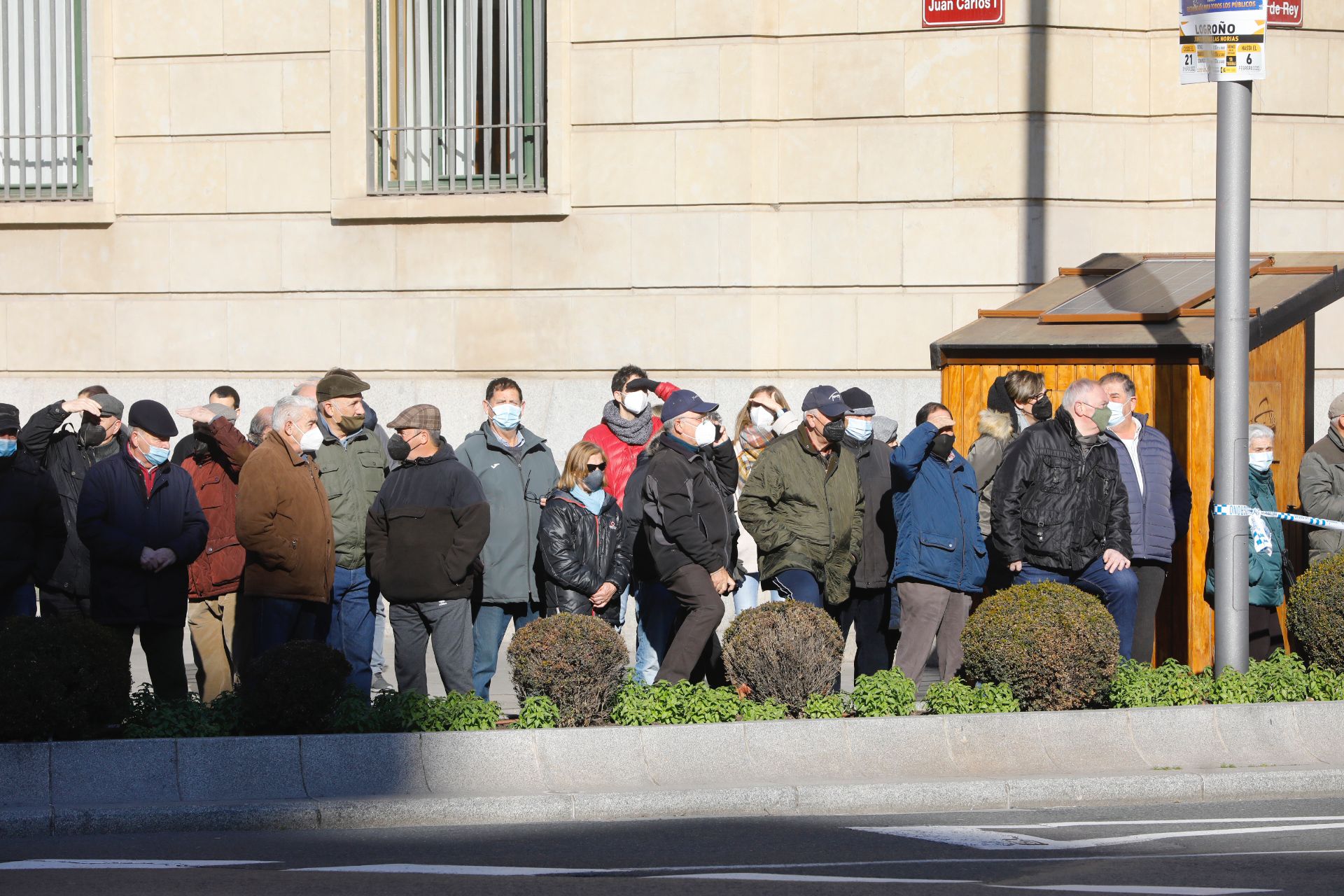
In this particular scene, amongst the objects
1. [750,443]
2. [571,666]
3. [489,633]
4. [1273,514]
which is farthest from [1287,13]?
[571,666]

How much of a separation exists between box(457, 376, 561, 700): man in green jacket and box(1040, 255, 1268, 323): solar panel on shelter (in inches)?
135

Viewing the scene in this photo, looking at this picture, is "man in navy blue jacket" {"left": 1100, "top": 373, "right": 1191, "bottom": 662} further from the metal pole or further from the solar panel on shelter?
the solar panel on shelter

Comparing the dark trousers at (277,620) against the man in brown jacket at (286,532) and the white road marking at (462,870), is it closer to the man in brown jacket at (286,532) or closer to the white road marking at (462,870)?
the man in brown jacket at (286,532)

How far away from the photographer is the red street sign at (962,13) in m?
14.8

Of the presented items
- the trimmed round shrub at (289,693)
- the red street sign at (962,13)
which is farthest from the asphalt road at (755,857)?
the red street sign at (962,13)

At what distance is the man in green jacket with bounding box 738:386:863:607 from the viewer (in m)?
10.7

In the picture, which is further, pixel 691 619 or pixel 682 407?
pixel 682 407

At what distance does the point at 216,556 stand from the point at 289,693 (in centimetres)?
217

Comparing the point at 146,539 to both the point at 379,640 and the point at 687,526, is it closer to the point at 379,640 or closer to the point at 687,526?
the point at 687,526

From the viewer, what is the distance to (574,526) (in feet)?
34.8

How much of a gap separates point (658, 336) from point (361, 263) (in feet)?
8.32

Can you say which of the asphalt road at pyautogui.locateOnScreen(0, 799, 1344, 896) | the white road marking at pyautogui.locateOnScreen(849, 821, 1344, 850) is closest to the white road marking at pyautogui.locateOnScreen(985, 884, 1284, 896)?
the asphalt road at pyautogui.locateOnScreen(0, 799, 1344, 896)

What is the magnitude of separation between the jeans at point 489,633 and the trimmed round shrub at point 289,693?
1.95 meters

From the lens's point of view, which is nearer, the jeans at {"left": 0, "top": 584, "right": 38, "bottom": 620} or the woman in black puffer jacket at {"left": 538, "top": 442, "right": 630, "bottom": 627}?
the jeans at {"left": 0, "top": 584, "right": 38, "bottom": 620}
